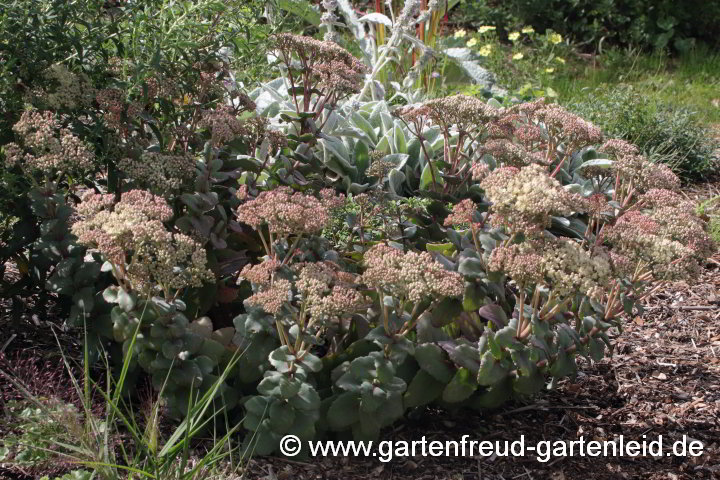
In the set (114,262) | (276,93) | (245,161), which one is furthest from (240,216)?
(276,93)

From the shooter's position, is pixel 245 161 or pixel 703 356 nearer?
pixel 245 161

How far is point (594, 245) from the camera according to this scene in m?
2.63

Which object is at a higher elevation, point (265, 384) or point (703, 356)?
point (265, 384)

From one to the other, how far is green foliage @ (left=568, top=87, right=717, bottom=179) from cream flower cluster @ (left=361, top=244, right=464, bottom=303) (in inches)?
125

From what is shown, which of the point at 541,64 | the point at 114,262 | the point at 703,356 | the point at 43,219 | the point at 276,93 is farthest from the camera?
the point at 541,64

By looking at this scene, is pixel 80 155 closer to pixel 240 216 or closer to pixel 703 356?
pixel 240 216

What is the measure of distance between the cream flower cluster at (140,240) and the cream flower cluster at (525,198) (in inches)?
32.7

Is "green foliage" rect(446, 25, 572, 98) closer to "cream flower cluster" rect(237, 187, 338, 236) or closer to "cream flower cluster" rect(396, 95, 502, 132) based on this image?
"cream flower cluster" rect(396, 95, 502, 132)

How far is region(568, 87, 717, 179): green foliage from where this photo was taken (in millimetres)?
5113

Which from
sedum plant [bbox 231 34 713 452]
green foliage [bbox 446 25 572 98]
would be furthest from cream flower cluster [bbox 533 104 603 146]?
green foliage [bbox 446 25 572 98]

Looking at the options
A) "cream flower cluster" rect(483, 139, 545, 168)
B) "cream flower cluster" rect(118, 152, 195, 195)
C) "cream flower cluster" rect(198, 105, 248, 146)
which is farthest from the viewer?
"cream flower cluster" rect(483, 139, 545, 168)

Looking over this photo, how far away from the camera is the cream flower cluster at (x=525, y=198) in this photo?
88.7 inches

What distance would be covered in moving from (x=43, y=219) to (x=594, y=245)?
5.67 feet

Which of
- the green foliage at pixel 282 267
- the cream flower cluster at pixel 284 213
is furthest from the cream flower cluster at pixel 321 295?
the cream flower cluster at pixel 284 213
